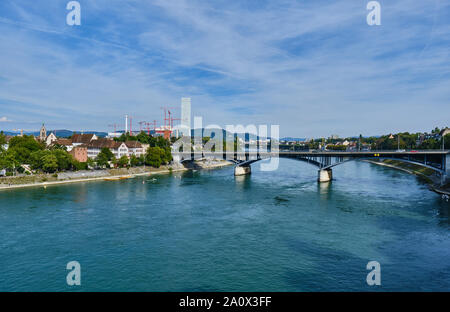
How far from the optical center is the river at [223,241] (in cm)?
1656

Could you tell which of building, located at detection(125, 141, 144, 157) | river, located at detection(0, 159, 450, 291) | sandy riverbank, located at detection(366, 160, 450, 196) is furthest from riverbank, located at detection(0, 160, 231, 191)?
sandy riverbank, located at detection(366, 160, 450, 196)

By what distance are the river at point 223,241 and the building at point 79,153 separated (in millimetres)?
25925

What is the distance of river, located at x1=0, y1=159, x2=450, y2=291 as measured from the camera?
1656 centimetres

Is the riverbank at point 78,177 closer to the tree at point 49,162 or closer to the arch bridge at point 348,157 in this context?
the tree at point 49,162

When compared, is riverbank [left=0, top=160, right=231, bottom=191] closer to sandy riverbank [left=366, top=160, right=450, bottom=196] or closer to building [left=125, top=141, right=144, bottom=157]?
building [left=125, top=141, right=144, bottom=157]

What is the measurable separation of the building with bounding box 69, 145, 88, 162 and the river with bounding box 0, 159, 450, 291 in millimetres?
25925

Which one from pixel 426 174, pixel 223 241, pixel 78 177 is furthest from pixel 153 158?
pixel 426 174


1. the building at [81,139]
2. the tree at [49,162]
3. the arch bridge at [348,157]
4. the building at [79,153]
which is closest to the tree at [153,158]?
the arch bridge at [348,157]

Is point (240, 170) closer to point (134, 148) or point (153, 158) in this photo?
point (153, 158)

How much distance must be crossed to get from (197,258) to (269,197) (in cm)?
2192

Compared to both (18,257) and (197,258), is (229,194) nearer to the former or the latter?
(197,258)

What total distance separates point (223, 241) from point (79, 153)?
2091 inches

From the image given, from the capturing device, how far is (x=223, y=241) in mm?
22656
